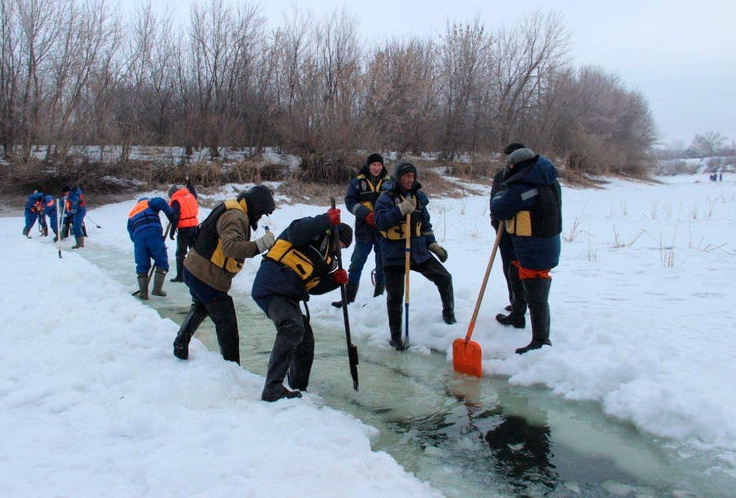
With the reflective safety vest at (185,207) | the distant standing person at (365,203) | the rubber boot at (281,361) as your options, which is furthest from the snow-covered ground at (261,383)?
the reflective safety vest at (185,207)

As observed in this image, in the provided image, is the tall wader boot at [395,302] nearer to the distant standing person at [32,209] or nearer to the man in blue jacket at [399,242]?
the man in blue jacket at [399,242]

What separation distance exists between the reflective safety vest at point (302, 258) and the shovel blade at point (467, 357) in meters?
1.56

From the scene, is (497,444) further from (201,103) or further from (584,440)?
(201,103)

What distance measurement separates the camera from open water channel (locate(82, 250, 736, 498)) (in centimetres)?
312

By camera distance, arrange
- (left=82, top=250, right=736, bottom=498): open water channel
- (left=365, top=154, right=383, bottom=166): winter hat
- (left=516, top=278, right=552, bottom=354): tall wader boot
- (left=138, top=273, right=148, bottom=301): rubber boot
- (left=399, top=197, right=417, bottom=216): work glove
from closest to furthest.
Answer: (left=82, top=250, right=736, bottom=498): open water channel
(left=516, top=278, right=552, bottom=354): tall wader boot
(left=399, top=197, right=417, bottom=216): work glove
(left=365, top=154, right=383, bottom=166): winter hat
(left=138, top=273, right=148, bottom=301): rubber boot

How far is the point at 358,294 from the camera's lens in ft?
24.0

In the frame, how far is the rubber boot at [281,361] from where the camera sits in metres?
3.87

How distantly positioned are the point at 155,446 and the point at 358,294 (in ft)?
14.6

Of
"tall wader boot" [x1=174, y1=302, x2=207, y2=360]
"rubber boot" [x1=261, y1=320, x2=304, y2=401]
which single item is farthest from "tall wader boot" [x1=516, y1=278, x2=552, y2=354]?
"tall wader boot" [x1=174, y1=302, x2=207, y2=360]

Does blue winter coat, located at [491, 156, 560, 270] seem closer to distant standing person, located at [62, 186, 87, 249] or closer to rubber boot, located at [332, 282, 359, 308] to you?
rubber boot, located at [332, 282, 359, 308]

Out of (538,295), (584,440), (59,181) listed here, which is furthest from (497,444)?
(59,181)

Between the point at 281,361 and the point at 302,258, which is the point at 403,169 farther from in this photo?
the point at 281,361

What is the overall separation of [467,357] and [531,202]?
4.81 ft

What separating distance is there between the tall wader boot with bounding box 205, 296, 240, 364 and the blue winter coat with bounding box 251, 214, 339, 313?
59 cm
